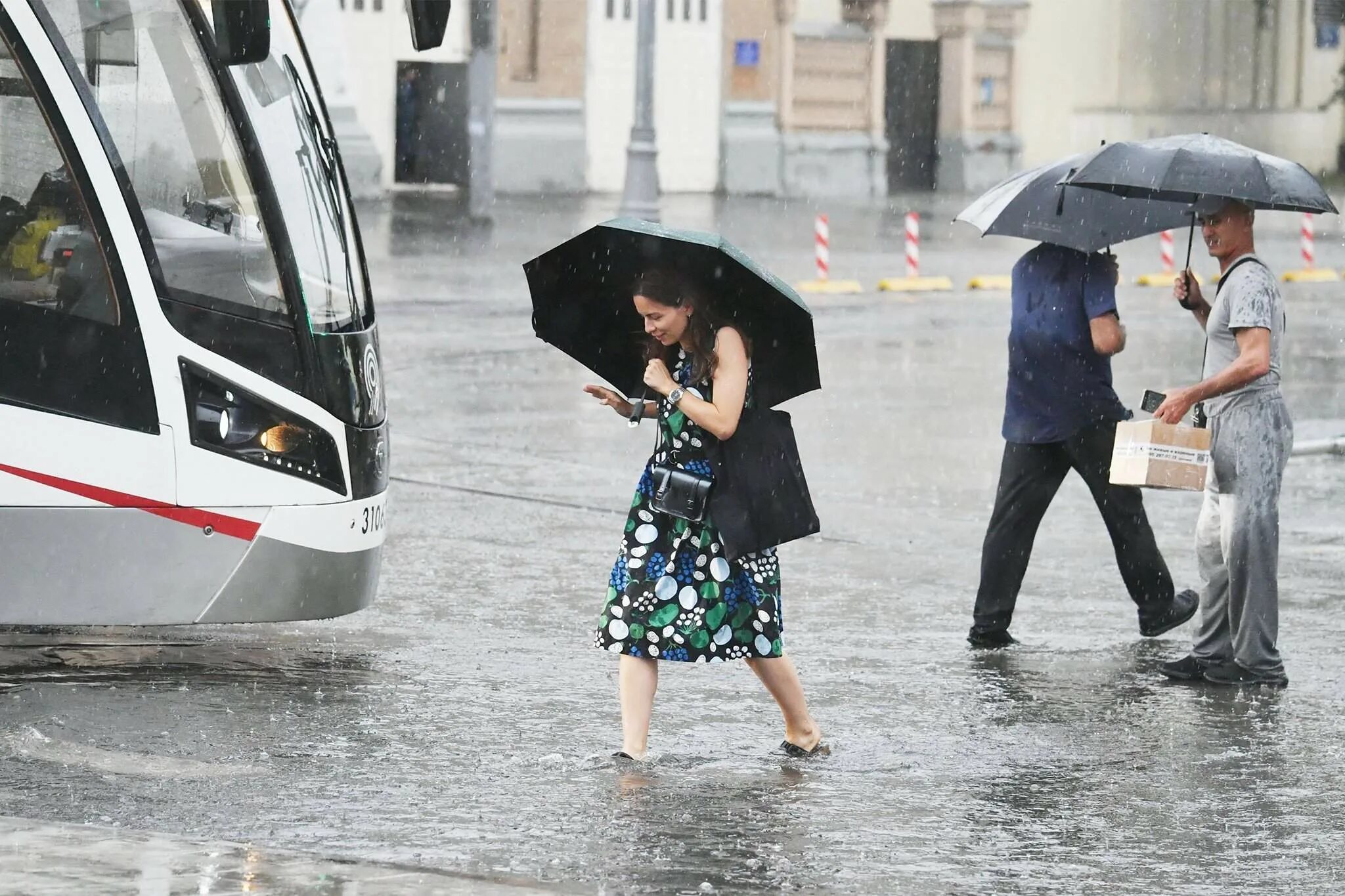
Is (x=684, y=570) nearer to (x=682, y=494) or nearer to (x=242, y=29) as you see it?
(x=682, y=494)

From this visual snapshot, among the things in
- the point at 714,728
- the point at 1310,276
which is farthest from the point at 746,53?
the point at 714,728

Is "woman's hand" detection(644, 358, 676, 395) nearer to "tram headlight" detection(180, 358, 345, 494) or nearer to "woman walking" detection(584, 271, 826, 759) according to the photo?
"woman walking" detection(584, 271, 826, 759)

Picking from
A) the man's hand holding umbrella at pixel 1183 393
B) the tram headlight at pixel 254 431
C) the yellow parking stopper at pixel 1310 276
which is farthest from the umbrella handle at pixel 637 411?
the yellow parking stopper at pixel 1310 276

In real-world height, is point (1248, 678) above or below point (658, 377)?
below

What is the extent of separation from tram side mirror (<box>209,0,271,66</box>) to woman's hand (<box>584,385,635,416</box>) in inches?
52.1

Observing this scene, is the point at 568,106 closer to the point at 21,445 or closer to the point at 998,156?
the point at 998,156

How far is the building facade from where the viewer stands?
130 feet

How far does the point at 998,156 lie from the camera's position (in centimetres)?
4675

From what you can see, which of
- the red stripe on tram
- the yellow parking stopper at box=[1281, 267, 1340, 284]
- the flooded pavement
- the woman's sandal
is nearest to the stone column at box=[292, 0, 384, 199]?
the yellow parking stopper at box=[1281, 267, 1340, 284]

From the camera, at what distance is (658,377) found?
253 inches

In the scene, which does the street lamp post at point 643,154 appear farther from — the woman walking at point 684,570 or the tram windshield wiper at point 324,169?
the woman walking at point 684,570

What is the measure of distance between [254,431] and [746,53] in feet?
119

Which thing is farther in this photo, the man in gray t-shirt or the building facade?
the building facade

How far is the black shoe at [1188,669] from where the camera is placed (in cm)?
811
